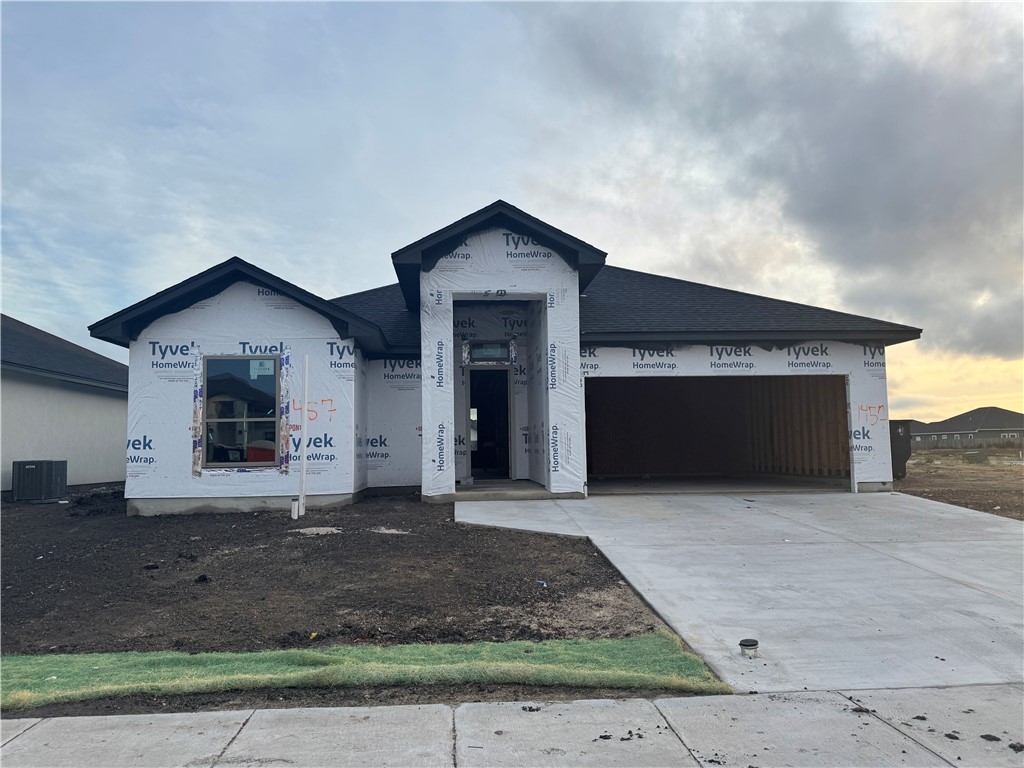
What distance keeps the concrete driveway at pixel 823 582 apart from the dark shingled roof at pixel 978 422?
51.6 meters

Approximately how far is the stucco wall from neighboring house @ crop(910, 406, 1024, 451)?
4919cm

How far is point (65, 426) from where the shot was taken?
18625 millimetres

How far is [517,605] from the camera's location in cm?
623

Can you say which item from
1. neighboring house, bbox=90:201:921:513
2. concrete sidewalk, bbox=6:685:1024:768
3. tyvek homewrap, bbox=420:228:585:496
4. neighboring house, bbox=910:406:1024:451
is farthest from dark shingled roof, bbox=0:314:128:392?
neighboring house, bbox=910:406:1024:451

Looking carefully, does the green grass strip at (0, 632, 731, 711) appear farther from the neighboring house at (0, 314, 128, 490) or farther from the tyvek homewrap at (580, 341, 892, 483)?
the neighboring house at (0, 314, 128, 490)

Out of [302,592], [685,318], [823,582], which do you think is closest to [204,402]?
[302,592]

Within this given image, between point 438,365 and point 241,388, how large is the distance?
3486 millimetres

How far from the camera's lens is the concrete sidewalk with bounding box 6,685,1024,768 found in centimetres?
340

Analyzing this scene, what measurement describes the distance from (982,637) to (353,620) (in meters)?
4.95

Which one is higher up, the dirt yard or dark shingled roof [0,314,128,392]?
dark shingled roof [0,314,128,392]

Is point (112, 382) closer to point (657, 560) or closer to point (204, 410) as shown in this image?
point (204, 410)

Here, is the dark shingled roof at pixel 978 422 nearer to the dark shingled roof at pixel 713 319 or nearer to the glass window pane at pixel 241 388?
the dark shingled roof at pixel 713 319

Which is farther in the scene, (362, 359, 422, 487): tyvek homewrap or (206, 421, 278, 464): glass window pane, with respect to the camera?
(362, 359, 422, 487): tyvek homewrap

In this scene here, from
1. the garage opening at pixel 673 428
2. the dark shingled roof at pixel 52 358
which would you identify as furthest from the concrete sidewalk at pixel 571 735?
the dark shingled roof at pixel 52 358
